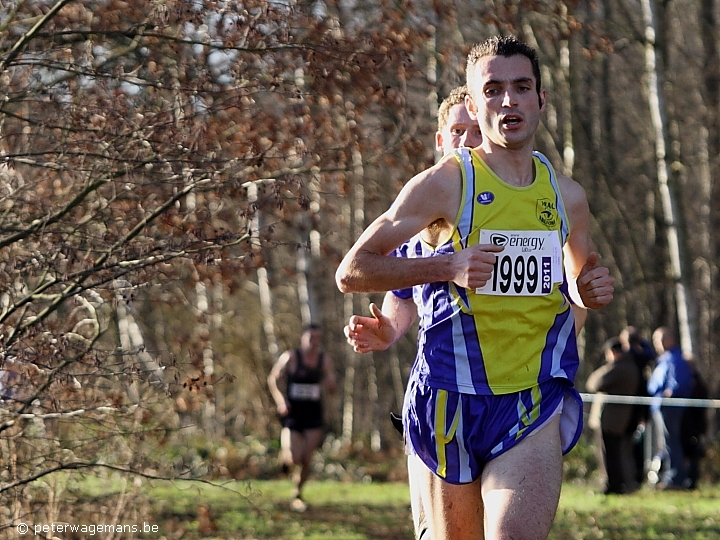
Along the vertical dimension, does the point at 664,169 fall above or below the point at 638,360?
above

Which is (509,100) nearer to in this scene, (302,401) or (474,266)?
(474,266)

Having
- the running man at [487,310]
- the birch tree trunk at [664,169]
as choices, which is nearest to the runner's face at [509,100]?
the running man at [487,310]

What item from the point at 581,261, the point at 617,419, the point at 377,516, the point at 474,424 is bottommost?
the point at 377,516

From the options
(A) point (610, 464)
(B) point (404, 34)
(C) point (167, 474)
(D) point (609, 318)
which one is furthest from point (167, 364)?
(D) point (609, 318)

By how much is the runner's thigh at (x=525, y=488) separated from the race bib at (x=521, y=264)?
1.56 feet

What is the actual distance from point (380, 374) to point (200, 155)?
28.5 metres

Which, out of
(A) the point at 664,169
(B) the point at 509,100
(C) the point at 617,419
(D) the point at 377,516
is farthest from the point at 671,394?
(B) the point at 509,100

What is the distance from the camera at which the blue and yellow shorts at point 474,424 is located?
4090 mm

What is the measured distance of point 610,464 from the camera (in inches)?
527

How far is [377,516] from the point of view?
12.6 meters

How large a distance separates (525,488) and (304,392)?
31.8ft

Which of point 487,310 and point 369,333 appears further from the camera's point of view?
point 369,333

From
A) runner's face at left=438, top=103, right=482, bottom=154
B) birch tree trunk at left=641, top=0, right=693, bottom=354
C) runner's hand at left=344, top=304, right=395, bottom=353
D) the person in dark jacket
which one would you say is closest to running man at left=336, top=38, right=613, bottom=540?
runner's hand at left=344, top=304, right=395, bottom=353

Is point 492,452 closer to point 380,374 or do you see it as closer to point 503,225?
point 503,225
